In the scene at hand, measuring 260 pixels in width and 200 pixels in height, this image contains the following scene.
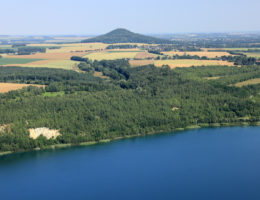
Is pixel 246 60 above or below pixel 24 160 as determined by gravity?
above

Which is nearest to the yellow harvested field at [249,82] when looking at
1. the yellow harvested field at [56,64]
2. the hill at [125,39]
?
the yellow harvested field at [56,64]

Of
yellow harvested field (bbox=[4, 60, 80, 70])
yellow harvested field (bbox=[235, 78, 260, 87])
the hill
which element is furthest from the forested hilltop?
the hill

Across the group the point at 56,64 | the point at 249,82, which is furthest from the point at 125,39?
the point at 249,82

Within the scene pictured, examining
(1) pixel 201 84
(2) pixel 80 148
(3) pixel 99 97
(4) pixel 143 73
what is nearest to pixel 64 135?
(2) pixel 80 148

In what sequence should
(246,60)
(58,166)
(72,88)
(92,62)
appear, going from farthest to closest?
(92,62) < (246,60) < (72,88) < (58,166)

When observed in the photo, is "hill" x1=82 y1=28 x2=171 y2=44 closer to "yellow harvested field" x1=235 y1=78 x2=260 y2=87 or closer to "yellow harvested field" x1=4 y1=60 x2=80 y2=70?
"yellow harvested field" x1=4 y1=60 x2=80 y2=70

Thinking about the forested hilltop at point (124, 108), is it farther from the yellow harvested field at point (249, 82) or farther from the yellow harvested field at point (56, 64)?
the yellow harvested field at point (56, 64)

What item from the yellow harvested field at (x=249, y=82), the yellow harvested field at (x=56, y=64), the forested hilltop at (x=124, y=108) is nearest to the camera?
the forested hilltop at (x=124, y=108)

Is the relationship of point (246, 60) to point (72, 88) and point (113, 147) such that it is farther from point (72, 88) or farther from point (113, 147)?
point (113, 147)
